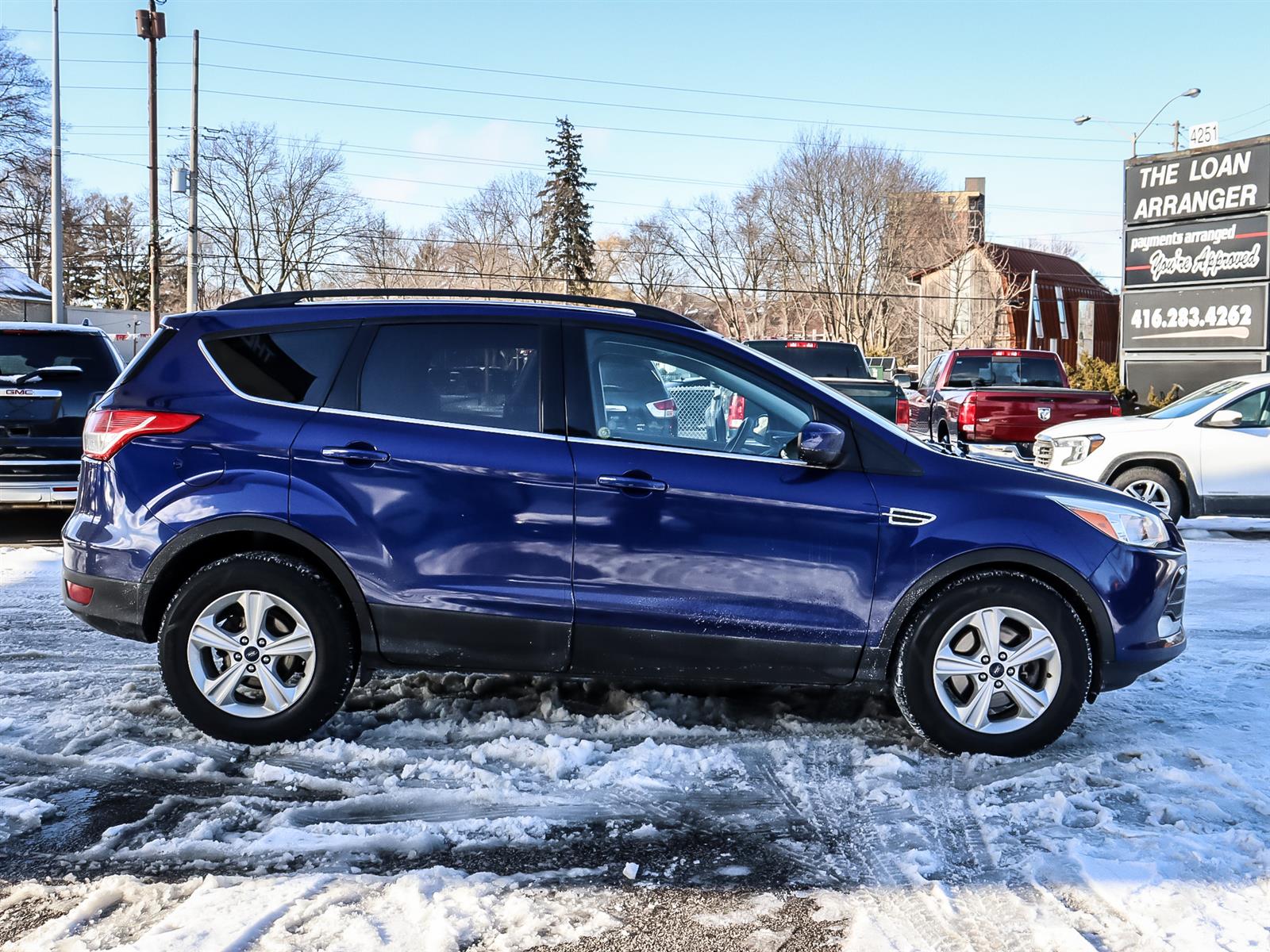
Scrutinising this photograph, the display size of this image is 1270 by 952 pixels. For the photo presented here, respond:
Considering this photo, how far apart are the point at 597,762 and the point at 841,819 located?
1006 mm

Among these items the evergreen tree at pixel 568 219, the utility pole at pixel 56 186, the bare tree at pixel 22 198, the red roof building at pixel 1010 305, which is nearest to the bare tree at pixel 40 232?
the bare tree at pixel 22 198

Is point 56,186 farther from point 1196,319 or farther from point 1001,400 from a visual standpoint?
point 1196,319

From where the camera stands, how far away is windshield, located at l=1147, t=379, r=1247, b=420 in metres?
11.4

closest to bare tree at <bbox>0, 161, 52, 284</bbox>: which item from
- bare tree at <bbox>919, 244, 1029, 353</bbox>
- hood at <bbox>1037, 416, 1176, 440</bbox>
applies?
bare tree at <bbox>919, 244, 1029, 353</bbox>

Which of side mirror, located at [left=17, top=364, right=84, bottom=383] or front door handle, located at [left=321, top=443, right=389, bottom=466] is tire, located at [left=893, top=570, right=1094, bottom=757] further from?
side mirror, located at [left=17, top=364, right=84, bottom=383]

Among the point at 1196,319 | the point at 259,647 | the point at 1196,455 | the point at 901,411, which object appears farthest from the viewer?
the point at 1196,319

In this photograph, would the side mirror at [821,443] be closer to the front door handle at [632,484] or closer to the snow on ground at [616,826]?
the front door handle at [632,484]

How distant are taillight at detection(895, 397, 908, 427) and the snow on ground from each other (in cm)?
960

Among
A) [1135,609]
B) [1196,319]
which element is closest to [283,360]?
[1135,609]

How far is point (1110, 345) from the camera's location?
67.9m

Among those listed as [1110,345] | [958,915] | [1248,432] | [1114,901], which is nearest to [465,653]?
[958,915]

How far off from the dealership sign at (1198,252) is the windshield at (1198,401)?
1274 centimetres

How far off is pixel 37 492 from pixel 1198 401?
11.1 m

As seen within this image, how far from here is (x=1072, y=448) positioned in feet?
38.2
